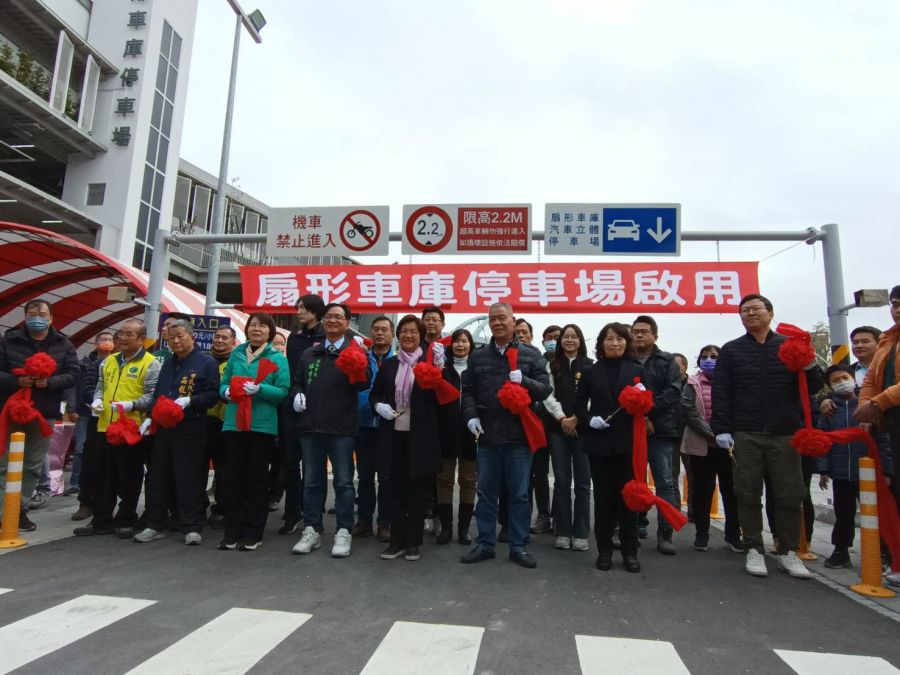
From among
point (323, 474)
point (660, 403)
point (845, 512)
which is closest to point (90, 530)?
point (323, 474)

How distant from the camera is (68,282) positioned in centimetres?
1162

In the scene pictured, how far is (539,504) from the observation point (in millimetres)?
5988

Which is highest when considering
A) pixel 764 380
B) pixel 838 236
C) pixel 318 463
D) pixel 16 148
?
pixel 16 148

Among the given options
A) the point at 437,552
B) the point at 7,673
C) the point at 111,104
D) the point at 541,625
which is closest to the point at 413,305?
the point at 437,552

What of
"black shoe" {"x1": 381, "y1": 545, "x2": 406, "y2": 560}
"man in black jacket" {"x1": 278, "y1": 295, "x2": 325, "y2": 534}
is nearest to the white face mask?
"black shoe" {"x1": 381, "y1": 545, "x2": 406, "y2": 560}

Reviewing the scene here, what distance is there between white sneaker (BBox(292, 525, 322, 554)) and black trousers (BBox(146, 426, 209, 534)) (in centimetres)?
108

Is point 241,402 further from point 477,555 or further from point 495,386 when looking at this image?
point 477,555

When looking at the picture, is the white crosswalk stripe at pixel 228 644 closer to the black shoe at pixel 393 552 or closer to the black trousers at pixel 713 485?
the black shoe at pixel 393 552

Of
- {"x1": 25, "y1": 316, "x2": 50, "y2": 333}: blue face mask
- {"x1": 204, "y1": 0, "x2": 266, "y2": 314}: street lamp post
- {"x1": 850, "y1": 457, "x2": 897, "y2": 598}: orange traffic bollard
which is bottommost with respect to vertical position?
{"x1": 850, "y1": 457, "x2": 897, "y2": 598}: orange traffic bollard

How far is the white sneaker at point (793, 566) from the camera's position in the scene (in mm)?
4359

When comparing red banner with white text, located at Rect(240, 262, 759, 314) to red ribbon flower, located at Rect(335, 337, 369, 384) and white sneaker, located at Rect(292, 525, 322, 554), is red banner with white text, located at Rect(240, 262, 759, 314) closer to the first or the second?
red ribbon flower, located at Rect(335, 337, 369, 384)

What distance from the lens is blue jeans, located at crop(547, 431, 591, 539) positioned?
523cm

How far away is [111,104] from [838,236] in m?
24.5

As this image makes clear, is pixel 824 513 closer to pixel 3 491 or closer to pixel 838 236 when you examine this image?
pixel 838 236
